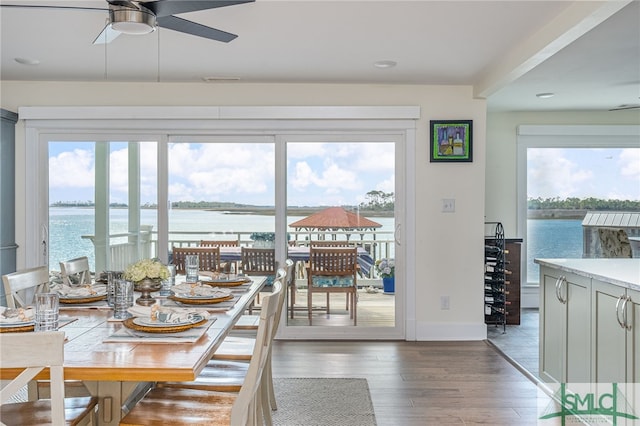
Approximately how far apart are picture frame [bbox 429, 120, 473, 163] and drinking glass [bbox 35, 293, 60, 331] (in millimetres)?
3606

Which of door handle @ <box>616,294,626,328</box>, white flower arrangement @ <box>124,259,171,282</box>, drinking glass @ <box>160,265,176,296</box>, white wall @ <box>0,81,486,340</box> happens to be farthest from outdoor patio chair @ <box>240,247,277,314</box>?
door handle @ <box>616,294,626,328</box>

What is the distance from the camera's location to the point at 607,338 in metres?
2.67

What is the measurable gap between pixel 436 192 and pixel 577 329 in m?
2.09

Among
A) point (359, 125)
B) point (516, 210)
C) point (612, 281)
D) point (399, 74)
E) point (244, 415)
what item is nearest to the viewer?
point (244, 415)

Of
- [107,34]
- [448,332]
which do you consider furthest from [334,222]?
[107,34]

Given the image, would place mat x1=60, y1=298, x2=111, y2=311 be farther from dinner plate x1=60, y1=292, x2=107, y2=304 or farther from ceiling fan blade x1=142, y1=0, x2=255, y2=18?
ceiling fan blade x1=142, y1=0, x2=255, y2=18

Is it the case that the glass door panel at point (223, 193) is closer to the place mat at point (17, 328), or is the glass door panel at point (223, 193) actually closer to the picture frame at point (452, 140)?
the picture frame at point (452, 140)

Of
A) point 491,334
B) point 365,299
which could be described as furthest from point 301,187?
point 491,334

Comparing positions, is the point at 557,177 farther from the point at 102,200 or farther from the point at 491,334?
the point at 102,200

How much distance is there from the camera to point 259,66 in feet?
13.7

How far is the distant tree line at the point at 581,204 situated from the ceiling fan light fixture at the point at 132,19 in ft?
17.5

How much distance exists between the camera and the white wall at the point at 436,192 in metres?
4.82

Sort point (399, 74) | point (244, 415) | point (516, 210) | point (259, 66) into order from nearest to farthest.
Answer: point (244, 415) → point (259, 66) → point (399, 74) → point (516, 210)

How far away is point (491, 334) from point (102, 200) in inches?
153
